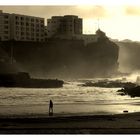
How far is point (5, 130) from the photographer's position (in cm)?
659

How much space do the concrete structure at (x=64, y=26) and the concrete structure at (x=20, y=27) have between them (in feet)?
0.52

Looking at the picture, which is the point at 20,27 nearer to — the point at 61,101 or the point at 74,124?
the point at 61,101

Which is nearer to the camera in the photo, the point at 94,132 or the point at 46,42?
the point at 94,132

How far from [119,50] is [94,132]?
196 centimetres

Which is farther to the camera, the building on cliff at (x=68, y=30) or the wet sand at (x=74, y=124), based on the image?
the building on cliff at (x=68, y=30)

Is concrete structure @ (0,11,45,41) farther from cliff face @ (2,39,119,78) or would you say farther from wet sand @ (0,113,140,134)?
wet sand @ (0,113,140,134)

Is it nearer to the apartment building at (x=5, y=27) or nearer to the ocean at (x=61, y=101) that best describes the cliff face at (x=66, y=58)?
the apartment building at (x=5, y=27)

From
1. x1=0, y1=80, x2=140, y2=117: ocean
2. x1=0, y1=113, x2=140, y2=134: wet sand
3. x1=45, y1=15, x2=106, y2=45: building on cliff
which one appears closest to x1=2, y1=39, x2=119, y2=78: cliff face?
x1=45, y1=15, x2=106, y2=45: building on cliff

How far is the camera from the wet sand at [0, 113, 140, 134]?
21.4 feet

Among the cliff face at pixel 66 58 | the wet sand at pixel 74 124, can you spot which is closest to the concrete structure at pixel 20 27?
the cliff face at pixel 66 58

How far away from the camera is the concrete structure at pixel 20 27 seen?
7214mm
